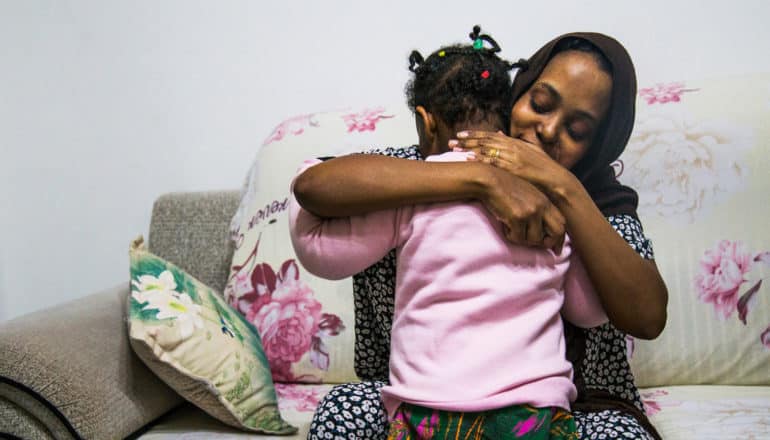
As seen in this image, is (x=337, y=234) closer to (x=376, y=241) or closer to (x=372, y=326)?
(x=376, y=241)

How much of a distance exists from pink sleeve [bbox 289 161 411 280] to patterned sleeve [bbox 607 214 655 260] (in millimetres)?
324

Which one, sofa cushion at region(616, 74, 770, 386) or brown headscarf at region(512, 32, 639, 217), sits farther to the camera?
sofa cushion at region(616, 74, 770, 386)

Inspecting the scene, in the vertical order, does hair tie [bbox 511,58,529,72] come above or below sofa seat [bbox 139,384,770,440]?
above

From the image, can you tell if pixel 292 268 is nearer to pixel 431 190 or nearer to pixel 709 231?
pixel 431 190

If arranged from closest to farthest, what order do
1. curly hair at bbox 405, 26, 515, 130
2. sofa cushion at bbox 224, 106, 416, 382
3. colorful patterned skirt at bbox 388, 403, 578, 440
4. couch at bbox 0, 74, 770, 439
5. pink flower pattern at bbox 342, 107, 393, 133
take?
colorful patterned skirt at bbox 388, 403, 578, 440 → curly hair at bbox 405, 26, 515, 130 → couch at bbox 0, 74, 770, 439 → sofa cushion at bbox 224, 106, 416, 382 → pink flower pattern at bbox 342, 107, 393, 133

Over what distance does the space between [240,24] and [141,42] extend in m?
0.28

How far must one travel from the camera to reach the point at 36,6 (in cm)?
192

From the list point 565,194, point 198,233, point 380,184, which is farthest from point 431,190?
point 198,233

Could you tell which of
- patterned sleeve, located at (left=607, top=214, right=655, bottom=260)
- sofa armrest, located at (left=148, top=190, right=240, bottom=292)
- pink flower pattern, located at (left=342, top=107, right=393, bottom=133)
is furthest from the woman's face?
sofa armrest, located at (left=148, top=190, right=240, bottom=292)

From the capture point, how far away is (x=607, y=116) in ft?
3.28

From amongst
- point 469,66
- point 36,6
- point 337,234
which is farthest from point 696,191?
point 36,6

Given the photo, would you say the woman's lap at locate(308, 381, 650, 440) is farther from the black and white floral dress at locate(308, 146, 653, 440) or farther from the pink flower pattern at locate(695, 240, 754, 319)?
the pink flower pattern at locate(695, 240, 754, 319)

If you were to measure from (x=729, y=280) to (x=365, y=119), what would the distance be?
0.78m

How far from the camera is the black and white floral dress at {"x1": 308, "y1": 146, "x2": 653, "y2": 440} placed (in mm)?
917
